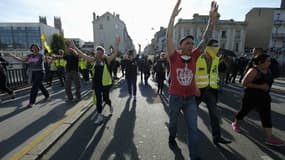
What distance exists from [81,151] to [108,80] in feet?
6.45

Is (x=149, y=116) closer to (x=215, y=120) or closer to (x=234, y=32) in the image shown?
(x=215, y=120)

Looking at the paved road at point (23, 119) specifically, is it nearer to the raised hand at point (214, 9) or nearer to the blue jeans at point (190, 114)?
the blue jeans at point (190, 114)

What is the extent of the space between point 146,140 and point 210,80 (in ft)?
5.96

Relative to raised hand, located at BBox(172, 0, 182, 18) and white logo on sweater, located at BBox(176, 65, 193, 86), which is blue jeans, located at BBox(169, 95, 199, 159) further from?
raised hand, located at BBox(172, 0, 182, 18)

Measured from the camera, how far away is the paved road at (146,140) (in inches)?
123

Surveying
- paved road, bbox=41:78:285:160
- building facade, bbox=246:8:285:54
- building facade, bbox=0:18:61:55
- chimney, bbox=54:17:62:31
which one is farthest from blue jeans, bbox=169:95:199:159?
chimney, bbox=54:17:62:31

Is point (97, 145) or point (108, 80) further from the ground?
point (108, 80)

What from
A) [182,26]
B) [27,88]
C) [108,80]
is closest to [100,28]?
[182,26]

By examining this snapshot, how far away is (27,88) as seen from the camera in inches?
347

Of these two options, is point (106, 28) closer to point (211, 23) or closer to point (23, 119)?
point (23, 119)

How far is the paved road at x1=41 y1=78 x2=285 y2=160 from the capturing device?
10.2ft

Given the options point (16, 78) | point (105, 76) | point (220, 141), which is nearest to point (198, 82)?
point (220, 141)

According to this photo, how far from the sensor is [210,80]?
3500mm

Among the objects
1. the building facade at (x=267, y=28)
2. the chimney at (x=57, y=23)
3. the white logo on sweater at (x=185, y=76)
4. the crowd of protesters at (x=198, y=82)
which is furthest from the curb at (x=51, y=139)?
the chimney at (x=57, y=23)
